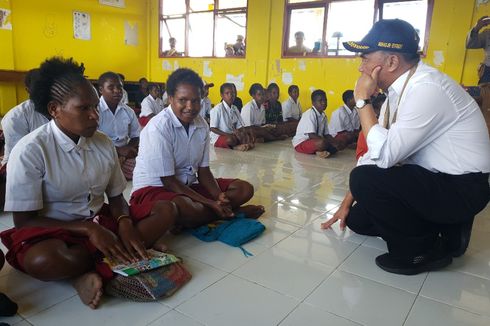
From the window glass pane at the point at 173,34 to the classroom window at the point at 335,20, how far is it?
8.96 feet

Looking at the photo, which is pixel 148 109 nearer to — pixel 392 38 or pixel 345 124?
pixel 345 124

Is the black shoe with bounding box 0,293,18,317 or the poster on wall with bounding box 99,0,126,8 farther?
the poster on wall with bounding box 99,0,126,8

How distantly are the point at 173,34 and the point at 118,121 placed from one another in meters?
6.40

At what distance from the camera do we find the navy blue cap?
1.61m

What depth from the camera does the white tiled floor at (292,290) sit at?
1.31m

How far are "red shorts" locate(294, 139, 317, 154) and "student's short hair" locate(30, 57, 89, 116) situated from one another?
3.52 metres

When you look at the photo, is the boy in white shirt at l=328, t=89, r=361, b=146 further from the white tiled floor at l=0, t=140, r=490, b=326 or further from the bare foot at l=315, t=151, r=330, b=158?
the white tiled floor at l=0, t=140, r=490, b=326

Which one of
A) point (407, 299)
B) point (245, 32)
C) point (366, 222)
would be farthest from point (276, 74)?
point (407, 299)

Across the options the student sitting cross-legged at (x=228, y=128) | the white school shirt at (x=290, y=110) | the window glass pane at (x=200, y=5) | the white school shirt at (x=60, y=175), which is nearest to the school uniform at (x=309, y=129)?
the student sitting cross-legged at (x=228, y=128)

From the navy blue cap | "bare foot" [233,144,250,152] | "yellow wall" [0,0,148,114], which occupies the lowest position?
"bare foot" [233,144,250,152]

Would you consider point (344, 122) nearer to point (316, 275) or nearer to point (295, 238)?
point (295, 238)

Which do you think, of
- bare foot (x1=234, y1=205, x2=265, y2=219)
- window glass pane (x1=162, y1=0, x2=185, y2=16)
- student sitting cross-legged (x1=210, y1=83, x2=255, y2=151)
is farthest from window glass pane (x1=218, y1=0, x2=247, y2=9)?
bare foot (x1=234, y1=205, x2=265, y2=219)

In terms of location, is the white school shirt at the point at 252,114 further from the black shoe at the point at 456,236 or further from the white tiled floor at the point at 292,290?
the black shoe at the point at 456,236

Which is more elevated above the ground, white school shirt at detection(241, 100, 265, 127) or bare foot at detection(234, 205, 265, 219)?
white school shirt at detection(241, 100, 265, 127)
